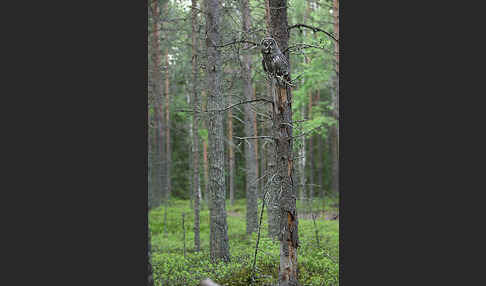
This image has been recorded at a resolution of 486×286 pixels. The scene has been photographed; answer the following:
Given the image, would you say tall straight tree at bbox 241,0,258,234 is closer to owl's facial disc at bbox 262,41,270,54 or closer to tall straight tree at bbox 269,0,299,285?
tall straight tree at bbox 269,0,299,285

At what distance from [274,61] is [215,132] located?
289 centimetres

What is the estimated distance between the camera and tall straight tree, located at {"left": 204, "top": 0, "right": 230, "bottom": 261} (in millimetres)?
7285

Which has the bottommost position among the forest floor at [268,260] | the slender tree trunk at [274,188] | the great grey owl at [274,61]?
the forest floor at [268,260]

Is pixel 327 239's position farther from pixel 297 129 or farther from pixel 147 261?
pixel 147 261

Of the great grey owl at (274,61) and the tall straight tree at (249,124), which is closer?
the great grey owl at (274,61)

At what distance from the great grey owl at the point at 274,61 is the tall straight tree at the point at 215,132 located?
2518mm

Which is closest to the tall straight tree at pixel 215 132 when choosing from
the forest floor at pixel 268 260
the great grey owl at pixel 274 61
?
the forest floor at pixel 268 260

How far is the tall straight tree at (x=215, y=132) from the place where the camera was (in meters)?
7.29

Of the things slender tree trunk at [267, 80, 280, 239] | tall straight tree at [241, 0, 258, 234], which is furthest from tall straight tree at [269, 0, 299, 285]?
tall straight tree at [241, 0, 258, 234]

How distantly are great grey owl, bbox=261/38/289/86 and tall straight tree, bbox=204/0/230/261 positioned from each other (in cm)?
252

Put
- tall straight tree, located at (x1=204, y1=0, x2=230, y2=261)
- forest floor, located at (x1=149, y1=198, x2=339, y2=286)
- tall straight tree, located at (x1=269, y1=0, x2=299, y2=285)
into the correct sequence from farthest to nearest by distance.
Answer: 1. tall straight tree, located at (x1=204, y1=0, x2=230, y2=261)
2. forest floor, located at (x1=149, y1=198, x2=339, y2=286)
3. tall straight tree, located at (x1=269, y1=0, x2=299, y2=285)

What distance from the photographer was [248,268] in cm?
543

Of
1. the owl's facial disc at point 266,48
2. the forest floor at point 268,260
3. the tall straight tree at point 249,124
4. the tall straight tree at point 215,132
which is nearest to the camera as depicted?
the owl's facial disc at point 266,48

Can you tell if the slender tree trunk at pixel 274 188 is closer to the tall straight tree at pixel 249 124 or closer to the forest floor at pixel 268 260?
the forest floor at pixel 268 260
